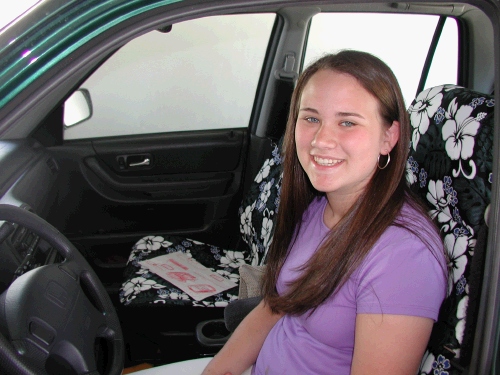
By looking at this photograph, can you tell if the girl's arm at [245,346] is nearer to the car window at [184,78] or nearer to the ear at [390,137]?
the ear at [390,137]

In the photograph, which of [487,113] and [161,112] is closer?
[487,113]

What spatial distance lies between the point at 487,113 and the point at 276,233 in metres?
0.68

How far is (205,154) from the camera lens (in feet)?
8.89

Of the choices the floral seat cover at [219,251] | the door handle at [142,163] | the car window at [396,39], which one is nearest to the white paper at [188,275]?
the floral seat cover at [219,251]

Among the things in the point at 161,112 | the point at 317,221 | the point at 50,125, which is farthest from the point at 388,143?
the point at 161,112

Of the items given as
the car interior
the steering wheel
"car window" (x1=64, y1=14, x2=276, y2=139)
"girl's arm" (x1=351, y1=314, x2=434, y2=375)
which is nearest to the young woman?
"girl's arm" (x1=351, y1=314, x2=434, y2=375)

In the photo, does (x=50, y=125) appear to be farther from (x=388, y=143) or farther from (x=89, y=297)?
(x=388, y=143)

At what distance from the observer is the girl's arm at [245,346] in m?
1.55

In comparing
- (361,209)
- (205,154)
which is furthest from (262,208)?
(361,209)

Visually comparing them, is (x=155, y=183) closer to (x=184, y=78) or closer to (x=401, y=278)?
(x=184, y=78)

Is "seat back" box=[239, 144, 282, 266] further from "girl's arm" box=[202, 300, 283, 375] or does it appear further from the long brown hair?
the long brown hair

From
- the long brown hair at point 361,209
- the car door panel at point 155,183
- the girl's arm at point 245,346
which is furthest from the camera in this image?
the car door panel at point 155,183

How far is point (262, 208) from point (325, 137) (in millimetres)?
1081

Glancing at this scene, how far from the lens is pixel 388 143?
129 centimetres
